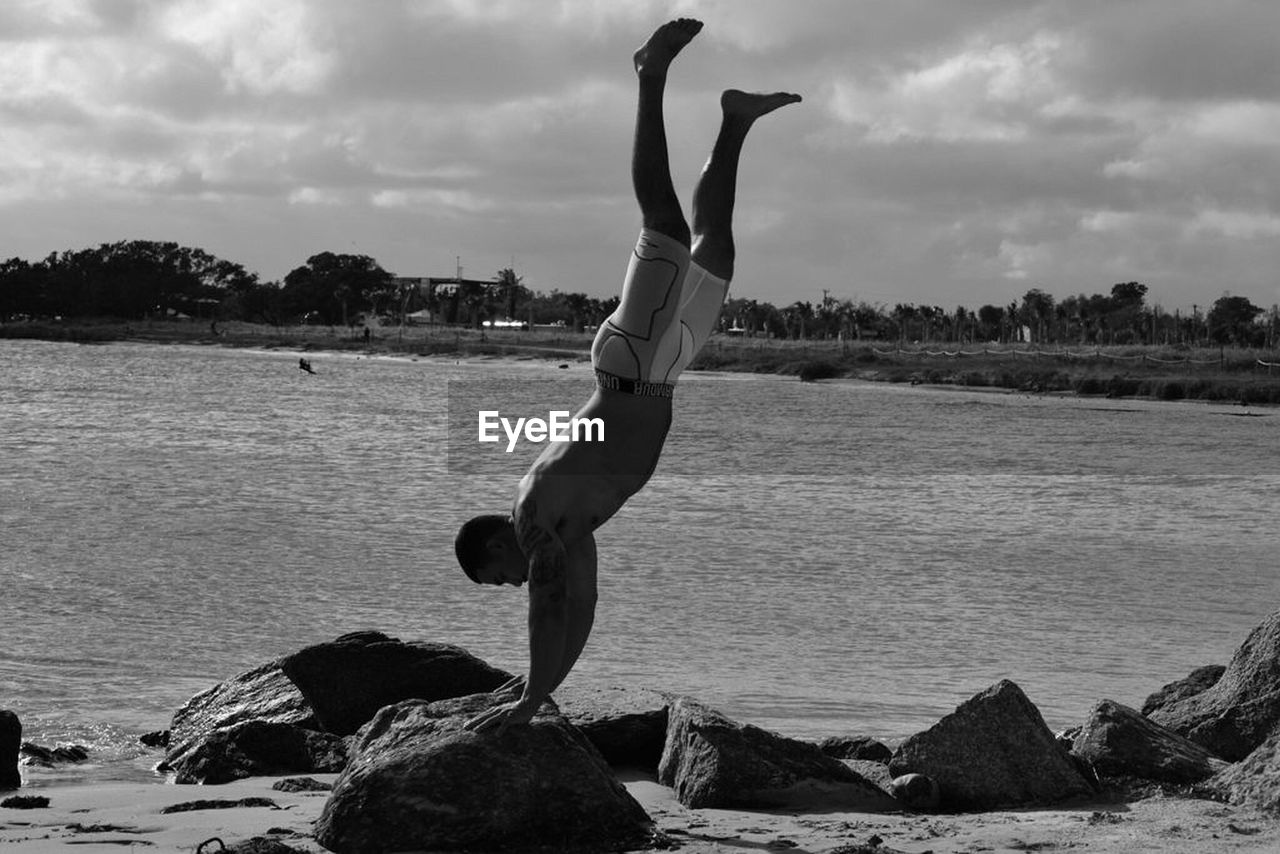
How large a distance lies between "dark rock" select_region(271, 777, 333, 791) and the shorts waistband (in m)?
2.69

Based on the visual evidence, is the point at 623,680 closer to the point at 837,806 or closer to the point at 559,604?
the point at 837,806

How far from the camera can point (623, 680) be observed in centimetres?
1139

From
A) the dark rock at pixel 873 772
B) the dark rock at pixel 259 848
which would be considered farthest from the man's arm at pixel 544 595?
the dark rock at pixel 873 772

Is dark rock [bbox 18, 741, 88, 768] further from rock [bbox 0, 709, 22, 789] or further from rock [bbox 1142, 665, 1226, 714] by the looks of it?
rock [bbox 1142, 665, 1226, 714]

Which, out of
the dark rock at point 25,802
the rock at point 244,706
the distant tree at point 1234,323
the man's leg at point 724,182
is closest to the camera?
the man's leg at point 724,182

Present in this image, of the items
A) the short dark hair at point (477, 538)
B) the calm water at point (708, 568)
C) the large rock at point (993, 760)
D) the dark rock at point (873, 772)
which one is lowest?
the calm water at point (708, 568)

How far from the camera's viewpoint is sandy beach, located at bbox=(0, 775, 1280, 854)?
5801mm

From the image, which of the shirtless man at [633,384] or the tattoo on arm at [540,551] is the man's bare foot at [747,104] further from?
the tattoo on arm at [540,551]

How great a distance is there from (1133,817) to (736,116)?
3128mm

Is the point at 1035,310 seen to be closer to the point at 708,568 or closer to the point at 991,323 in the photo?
the point at 991,323

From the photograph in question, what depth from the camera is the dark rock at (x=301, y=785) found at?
7258 mm

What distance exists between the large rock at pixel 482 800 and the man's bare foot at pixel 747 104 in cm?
250

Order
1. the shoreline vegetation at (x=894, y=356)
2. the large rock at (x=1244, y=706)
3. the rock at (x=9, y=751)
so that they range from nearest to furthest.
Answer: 1. the rock at (x=9, y=751)
2. the large rock at (x=1244, y=706)
3. the shoreline vegetation at (x=894, y=356)

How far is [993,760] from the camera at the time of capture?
22.2 feet
